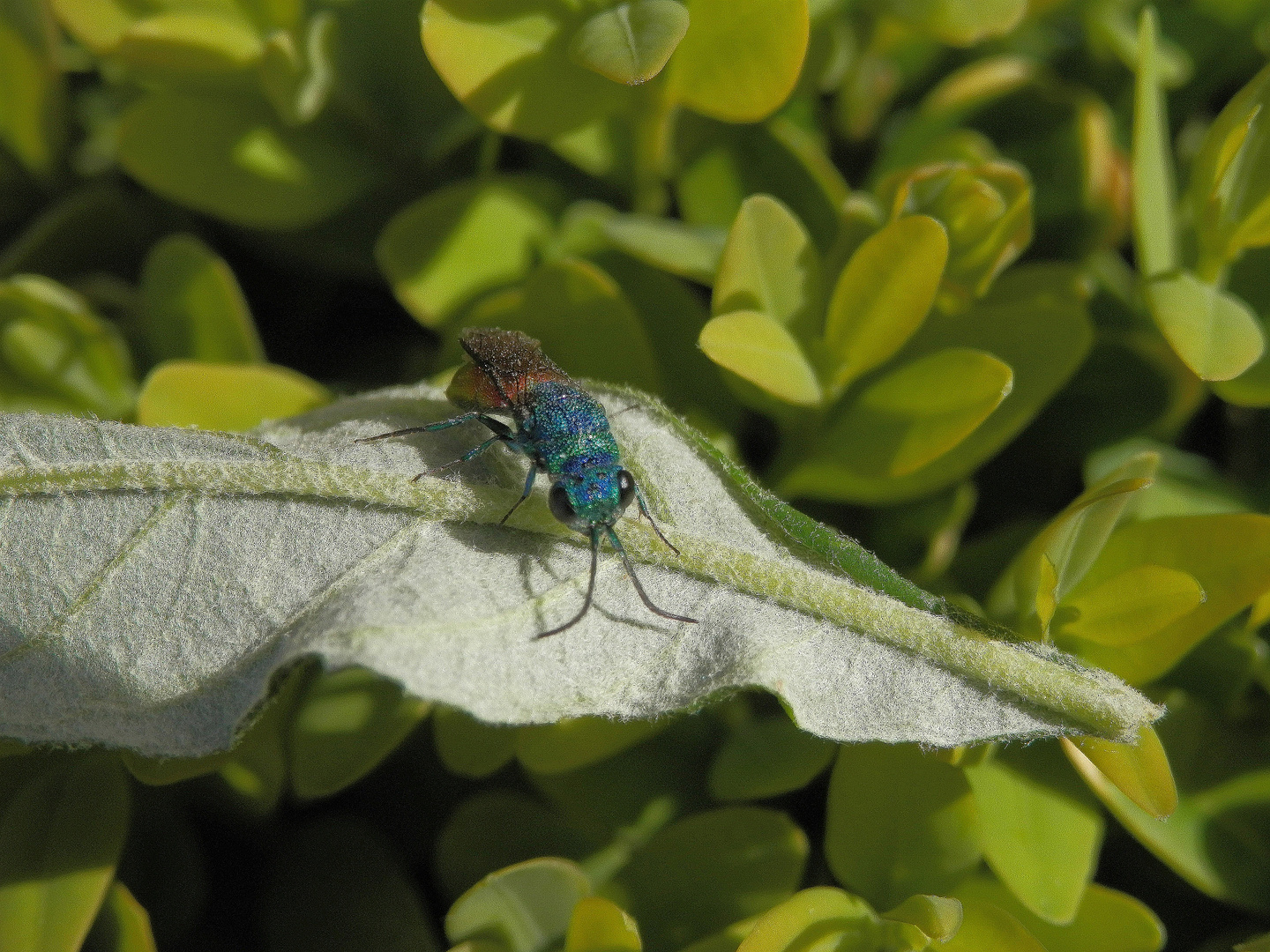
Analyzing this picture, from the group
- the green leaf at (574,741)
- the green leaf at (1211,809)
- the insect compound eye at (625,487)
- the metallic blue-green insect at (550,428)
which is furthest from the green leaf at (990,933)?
the insect compound eye at (625,487)

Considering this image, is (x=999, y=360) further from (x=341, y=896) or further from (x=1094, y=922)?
(x=341, y=896)

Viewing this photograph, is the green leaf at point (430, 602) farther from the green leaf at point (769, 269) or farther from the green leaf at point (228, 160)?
the green leaf at point (228, 160)

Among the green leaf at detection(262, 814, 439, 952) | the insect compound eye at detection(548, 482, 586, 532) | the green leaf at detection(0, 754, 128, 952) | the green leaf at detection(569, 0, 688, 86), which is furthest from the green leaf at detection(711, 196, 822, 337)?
the green leaf at detection(0, 754, 128, 952)

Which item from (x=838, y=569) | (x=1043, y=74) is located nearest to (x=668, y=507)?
(x=838, y=569)

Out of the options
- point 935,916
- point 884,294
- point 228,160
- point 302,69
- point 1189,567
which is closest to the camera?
point 935,916

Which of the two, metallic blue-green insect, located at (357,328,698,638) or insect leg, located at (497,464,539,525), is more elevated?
metallic blue-green insect, located at (357,328,698,638)

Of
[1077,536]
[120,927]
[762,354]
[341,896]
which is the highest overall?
[762,354]

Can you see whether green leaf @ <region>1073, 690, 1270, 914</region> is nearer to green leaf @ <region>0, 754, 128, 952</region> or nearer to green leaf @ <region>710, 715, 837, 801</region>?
green leaf @ <region>710, 715, 837, 801</region>

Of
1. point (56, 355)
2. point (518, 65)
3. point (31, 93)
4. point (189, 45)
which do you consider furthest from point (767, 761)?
point (31, 93)
